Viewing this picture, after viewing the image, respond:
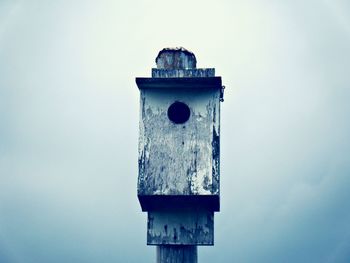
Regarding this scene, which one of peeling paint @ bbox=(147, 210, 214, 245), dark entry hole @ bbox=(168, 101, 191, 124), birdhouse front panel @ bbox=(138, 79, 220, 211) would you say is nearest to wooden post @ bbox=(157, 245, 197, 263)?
peeling paint @ bbox=(147, 210, 214, 245)

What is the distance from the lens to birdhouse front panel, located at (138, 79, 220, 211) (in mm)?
6430

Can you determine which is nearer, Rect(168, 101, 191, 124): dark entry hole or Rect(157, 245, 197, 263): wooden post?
Rect(157, 245, 197, 263): wooden post

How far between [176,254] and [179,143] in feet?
4.46

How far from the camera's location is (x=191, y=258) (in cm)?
658

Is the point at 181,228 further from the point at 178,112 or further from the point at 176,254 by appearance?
the point at 178,112

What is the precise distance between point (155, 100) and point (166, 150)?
694mm

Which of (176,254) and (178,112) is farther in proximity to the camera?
(178,112)

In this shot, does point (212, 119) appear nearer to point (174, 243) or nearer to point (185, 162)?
point (185, 162)

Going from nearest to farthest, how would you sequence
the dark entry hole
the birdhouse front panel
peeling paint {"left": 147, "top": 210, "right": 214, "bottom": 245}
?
the birdhouse front panel < peeling paint {"left": 147, "top": 210, "right": 214, "bottom": 245} < the dark entry hole

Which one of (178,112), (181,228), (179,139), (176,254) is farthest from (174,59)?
(176,254)

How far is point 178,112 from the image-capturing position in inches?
275

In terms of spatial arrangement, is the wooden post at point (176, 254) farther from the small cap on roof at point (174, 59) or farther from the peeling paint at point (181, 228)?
the small cap on roof at point (174, 59)

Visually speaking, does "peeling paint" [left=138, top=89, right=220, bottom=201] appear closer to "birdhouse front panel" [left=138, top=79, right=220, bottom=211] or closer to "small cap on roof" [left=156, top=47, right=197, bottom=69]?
"birdhouse front panel" [left=138, top=79, right=220, bottom=211]

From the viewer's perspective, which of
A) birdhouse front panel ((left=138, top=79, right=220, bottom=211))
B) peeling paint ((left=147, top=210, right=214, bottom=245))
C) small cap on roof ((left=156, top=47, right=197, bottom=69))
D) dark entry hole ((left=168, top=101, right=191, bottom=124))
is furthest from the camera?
small cap on roof ((left=156, top=47, right=197, bottom=69))
